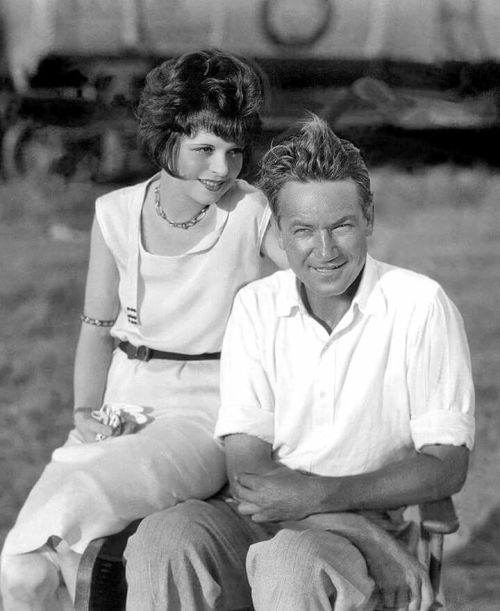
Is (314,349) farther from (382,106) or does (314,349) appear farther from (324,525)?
(382,106)

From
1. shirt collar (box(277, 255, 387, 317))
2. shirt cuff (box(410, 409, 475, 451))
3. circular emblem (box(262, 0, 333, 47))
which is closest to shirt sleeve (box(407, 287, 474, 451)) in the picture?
shirt cuff (box(410, 409, 475, 451))

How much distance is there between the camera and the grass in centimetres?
457

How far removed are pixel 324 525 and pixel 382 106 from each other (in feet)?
19.4

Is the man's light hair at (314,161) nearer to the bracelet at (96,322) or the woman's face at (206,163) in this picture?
the woman's face at (206,163)

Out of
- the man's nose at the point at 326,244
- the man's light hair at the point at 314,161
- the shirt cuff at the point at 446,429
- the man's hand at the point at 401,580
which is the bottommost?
the man's hand at the point at 401,580

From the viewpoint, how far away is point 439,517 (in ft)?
6.87

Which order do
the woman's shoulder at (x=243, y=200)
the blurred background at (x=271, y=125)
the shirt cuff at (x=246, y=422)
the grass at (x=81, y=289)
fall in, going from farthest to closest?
1. the blurred background at (x=271, y=125)
2. the grass at (x=81, y=289)
3. the woman's shoulder at (x=243, y=200)
4. the shirt cuff at (x=246, y=422)

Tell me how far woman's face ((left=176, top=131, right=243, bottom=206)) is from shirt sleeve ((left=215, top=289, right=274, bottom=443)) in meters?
0.36

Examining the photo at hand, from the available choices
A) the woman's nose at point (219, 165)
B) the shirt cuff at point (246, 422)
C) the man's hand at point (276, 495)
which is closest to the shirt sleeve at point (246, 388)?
the shirt cuff at point (246, 422)

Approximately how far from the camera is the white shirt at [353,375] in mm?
2143

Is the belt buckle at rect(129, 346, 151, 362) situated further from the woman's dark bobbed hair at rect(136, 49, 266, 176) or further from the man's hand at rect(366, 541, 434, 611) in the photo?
the man's hand at rect(366, 541, 434, 611)

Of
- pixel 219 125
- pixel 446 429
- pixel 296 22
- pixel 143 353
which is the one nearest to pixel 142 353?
pixel 143 353

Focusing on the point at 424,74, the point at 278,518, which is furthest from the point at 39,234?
the point at 278,518

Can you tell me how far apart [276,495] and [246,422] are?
0.21 metres
